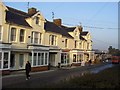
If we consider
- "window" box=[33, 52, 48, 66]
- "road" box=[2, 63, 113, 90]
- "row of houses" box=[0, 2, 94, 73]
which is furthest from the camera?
"window" box=[33, 52, 48, 66]

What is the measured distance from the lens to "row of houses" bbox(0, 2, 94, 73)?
28922 millimetres

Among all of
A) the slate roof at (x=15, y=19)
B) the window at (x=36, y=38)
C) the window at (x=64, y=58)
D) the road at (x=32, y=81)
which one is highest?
the slate roof at (x=15, y=19)

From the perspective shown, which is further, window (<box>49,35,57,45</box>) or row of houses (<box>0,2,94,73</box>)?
window (<box>49,35,57,45</box>)

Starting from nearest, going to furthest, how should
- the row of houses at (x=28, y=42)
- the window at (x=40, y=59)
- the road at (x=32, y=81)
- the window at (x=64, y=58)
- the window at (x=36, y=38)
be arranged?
the road at (x=32, y=81)
the row of houses at (x=28, y=42)
the window at (x=40, y=59)
the window at (x=36, y=38)
the window at (x=64, y=58)

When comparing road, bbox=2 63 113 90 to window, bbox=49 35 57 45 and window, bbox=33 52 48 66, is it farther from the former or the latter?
window, bbox=49 35 57 45

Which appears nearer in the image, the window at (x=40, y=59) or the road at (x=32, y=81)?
the road at (x=32, y=81)

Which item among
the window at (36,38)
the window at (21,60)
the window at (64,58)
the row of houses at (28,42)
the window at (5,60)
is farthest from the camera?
the window at (64,58)

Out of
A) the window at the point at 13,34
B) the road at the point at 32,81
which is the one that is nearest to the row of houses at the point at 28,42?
the window at the point at 13,34

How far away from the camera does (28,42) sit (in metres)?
34.4

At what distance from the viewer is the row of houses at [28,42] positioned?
1139 inches

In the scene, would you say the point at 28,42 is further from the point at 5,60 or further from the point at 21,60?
the point at 5,60

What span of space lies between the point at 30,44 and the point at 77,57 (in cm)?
2242

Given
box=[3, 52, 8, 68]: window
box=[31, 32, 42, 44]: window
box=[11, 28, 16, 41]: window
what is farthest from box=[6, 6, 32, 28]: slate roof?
box=[3, 52, 8, 68]: window

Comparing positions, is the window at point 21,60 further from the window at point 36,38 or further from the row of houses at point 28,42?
the window at point 36,38
